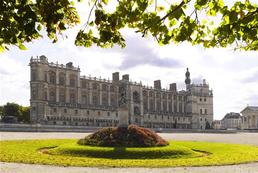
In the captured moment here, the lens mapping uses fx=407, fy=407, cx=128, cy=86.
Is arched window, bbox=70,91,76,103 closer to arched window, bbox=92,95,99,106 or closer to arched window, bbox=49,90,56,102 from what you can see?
arched window, bbox=49,90,56,102

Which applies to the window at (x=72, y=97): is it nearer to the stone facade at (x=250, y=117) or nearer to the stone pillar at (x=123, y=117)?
the stone pillar at (x=123, y=117)

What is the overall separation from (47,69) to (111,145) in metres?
66.0

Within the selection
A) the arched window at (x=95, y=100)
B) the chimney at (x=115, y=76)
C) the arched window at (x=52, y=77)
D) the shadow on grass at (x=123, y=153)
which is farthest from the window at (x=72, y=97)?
the shadow on grass at (x=123, y=153)

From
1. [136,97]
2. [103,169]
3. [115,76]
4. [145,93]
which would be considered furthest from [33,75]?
[103,169]

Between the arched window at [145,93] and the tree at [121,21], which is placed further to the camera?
Result: the arched window at [145,93]

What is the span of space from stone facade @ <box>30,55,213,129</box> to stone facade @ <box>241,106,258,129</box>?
76.3 ft

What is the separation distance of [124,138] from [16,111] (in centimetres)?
6666

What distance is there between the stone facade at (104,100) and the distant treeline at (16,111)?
5.91 meters

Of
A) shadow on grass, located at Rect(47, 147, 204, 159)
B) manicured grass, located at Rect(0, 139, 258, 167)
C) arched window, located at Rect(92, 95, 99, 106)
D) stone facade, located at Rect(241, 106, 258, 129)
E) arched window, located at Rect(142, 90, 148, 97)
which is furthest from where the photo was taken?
stone facade, located at Rect(241, 106, 258, 129)

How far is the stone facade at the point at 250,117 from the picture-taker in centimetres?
15138

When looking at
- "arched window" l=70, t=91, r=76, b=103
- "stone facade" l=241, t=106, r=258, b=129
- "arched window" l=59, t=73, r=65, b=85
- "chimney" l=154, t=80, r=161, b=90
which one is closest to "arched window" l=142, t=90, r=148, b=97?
"chimney" l=154, t=80, r=161, b=90

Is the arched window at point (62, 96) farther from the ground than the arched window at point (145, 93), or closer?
closer

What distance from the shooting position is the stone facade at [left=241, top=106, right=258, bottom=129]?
151 meters

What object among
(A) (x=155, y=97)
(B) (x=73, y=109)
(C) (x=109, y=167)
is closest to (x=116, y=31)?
(C) (x=109, y=167)
